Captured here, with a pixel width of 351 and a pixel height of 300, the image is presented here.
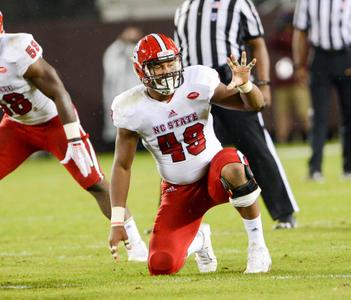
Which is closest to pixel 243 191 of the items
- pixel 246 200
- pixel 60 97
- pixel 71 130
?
pixel 246 200

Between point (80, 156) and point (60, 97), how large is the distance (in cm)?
34

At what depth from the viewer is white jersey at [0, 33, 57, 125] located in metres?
5.99

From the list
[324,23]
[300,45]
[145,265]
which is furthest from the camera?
[300,45]

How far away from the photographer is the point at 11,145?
6.43 meters

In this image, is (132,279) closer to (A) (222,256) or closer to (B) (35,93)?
(A) (222,256)

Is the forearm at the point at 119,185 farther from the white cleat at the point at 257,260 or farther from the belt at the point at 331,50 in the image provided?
the belt at the point at 331,50

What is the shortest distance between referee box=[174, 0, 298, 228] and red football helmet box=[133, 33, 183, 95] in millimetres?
1671

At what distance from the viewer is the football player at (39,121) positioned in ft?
19.6

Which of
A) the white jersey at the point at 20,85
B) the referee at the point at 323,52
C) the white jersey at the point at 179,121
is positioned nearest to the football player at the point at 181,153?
the white jersey at the point at 179,121

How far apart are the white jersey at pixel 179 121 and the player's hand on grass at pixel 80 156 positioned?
440 millimetres

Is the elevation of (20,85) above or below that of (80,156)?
above

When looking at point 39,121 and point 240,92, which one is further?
point 39,121

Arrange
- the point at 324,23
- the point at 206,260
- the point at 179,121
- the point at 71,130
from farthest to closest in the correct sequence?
the point at 324,23
the point at 71,130
the point at 206,260
the point at 179,121

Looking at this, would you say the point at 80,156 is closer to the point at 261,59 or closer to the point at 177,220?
the point at 177,220
